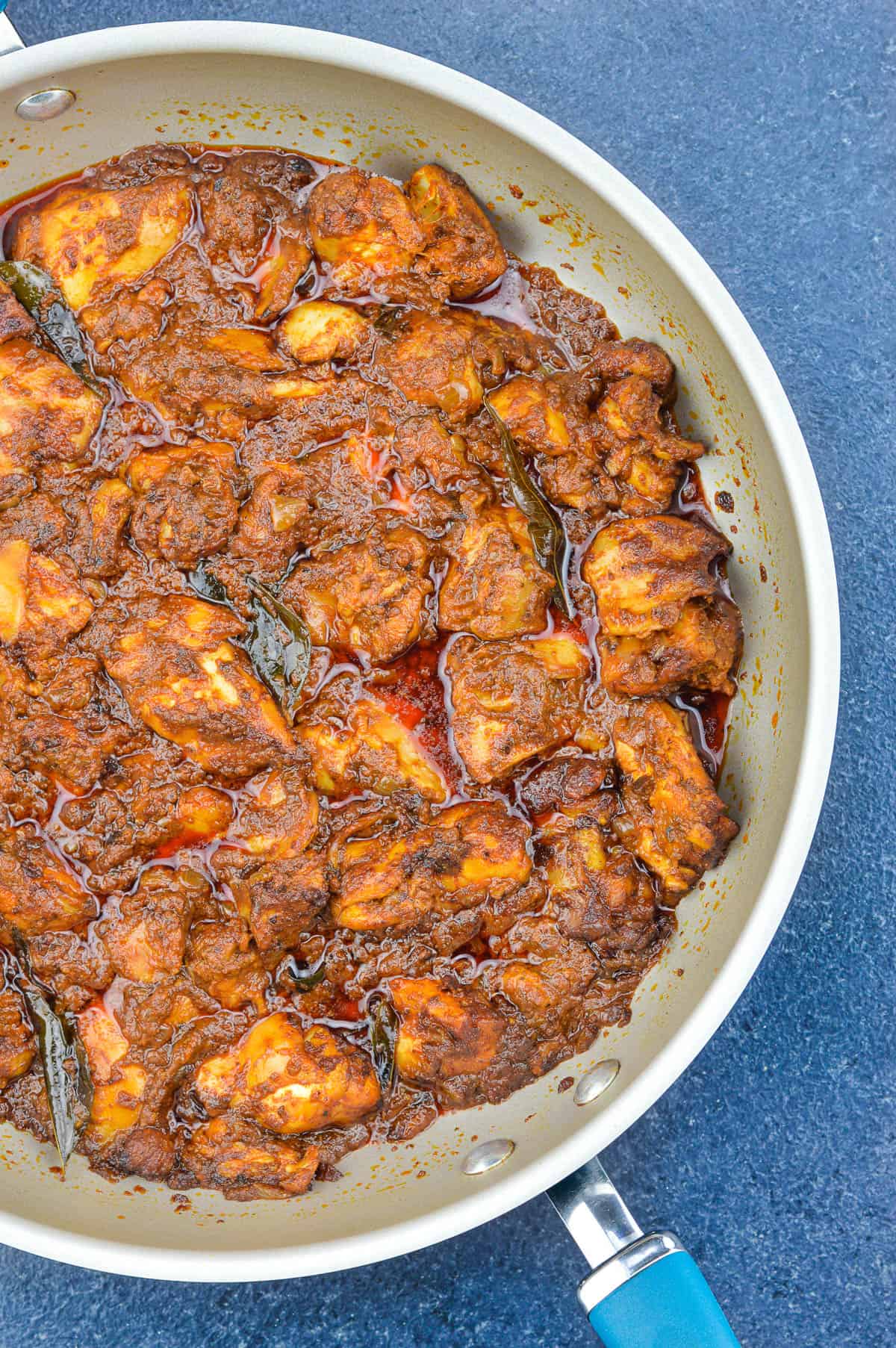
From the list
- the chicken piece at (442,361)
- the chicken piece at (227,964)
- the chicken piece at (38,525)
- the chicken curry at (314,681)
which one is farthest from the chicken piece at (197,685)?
the chicken piece at (442,361)

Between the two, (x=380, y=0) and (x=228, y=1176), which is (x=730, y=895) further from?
(x=380, y=0)

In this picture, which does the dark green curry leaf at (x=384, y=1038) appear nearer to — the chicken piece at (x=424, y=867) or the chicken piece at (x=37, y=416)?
the chicken piece at (x=424, y=867)

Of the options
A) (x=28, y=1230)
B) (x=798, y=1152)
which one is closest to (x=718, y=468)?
(x=798, y=1152)

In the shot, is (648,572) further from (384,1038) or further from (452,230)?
(384,1038)

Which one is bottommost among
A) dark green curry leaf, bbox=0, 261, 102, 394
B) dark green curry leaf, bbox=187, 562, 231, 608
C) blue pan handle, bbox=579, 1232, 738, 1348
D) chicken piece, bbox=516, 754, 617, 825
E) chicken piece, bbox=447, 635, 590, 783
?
blue pan handle, bbox=579, 1232, 738, 1348

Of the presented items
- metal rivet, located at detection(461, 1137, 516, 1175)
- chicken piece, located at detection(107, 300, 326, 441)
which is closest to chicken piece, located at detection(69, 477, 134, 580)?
chicken piece, located at detection(107, 300, 326, 441)

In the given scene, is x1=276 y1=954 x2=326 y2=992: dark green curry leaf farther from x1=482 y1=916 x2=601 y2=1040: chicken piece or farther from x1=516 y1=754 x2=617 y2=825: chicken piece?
x1=516 y1=754 x2=617 y2=825: chicken piece
